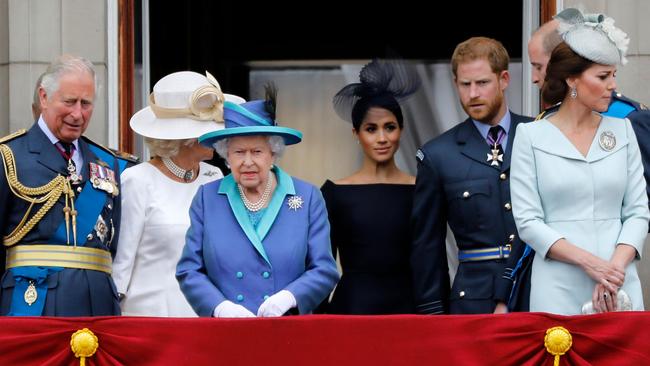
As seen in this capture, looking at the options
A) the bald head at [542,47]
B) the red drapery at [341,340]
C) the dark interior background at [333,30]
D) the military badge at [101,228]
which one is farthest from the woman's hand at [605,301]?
the dark interior background at [333,30]

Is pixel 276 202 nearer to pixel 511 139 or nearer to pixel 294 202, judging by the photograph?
pixel 294 202

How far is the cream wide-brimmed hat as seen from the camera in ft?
21.1

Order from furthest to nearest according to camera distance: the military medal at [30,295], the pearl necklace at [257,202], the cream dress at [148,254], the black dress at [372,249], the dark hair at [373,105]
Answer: the dark hair at [373,105], the black dress at [372,249], the cream dress at [148,254], the military medal at [30,295], the pearl necklace at [257,202]

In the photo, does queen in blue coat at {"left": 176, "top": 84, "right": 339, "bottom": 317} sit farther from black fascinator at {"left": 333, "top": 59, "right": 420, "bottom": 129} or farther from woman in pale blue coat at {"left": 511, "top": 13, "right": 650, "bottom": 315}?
black fascinator at {"left": 333, "top": 59, "right": 420, "bottom": 129}

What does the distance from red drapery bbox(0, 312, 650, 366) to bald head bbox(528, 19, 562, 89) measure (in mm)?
1561

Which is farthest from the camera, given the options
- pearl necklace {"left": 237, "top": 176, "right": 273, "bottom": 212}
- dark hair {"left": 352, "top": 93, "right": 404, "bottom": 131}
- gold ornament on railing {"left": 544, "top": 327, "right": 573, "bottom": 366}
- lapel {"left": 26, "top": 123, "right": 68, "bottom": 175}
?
dark hair {"left": 352, "top": 93, "right": 404, "bottom": 131}

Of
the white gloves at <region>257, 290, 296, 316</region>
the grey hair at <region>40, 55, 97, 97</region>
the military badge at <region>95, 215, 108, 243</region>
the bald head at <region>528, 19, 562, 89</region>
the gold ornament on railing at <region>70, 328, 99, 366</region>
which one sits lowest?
the gold ornament on railing at <region>70, 328, 99, 366</region>

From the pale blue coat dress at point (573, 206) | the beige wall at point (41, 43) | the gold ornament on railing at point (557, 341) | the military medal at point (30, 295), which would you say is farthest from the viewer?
the beige wall at point (41, 43)

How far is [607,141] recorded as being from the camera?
220 inches

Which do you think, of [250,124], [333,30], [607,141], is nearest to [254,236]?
[250,124]

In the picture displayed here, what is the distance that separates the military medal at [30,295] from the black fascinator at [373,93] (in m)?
1.71

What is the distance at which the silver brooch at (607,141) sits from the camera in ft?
18.3

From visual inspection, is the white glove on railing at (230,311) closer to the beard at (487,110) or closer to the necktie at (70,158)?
the necktie at (70,158)

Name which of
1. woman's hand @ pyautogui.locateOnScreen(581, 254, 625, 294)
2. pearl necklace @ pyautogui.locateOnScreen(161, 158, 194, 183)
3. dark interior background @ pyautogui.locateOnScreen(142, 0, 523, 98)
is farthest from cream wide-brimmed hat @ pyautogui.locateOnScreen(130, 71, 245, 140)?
dark interior background @ pyautogui.locateOnScreen(142, 0, 523, 98)
